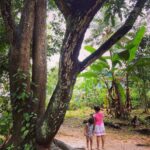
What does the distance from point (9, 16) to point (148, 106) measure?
1327 centimetres

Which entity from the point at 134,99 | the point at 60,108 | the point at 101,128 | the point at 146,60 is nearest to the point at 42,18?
the point at 60,108

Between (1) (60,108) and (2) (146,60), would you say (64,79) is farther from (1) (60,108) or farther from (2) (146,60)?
(2) (146,60)

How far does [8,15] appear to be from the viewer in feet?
24.7

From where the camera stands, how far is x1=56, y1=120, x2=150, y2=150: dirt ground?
1128cm

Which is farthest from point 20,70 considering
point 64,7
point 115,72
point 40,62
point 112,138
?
point 115,72

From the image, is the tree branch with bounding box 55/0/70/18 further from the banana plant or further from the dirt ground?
the banana plant

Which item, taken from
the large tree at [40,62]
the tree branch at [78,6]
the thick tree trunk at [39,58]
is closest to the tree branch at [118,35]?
the large tree at [40,62]

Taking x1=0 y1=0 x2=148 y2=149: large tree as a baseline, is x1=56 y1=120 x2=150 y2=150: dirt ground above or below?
below

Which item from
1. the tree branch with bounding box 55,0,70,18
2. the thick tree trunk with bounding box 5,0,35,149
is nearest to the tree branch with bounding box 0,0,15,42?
the thick tree trunk with bounding box 5,0,35,149

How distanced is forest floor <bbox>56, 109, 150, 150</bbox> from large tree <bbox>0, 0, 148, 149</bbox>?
342cm

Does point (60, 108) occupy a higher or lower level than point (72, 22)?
Answer: lower

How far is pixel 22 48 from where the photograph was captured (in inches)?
301

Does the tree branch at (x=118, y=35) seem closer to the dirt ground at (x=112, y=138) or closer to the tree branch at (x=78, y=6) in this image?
the tree branch at (x=78, y=6)

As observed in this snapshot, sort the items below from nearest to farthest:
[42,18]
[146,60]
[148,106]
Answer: [42,18], [146,60], [148,106]
